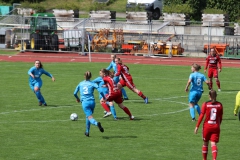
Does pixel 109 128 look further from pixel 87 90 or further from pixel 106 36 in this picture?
pixel 106 36

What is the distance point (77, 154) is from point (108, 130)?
3753 millimetres

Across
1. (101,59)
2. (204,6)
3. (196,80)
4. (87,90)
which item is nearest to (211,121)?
(87,90)

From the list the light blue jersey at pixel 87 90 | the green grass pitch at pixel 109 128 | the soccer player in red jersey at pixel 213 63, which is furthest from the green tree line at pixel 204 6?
the light blue jersey at pixel 87 90

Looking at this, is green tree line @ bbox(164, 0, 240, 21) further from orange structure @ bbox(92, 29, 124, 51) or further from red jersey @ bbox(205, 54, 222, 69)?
red jersey @ bbox(205, 54, 222, 69)

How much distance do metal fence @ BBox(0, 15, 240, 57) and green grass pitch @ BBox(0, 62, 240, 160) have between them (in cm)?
1487

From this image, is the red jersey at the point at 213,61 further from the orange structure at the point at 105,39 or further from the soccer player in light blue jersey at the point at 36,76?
the orange structure at the point at 105,39

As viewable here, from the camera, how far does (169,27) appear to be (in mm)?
55469

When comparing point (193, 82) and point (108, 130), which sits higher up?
point (193, 82)

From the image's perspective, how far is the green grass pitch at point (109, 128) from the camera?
18.2 metres

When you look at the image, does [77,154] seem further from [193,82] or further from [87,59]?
[87,59]

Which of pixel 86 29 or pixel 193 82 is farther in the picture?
pixel 86 29

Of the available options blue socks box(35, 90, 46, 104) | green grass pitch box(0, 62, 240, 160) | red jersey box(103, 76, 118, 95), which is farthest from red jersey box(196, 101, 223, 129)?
blue socks box(35, 90, 46, 104)

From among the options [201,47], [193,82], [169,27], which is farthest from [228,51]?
[193,82]

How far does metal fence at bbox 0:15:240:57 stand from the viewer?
165ft
